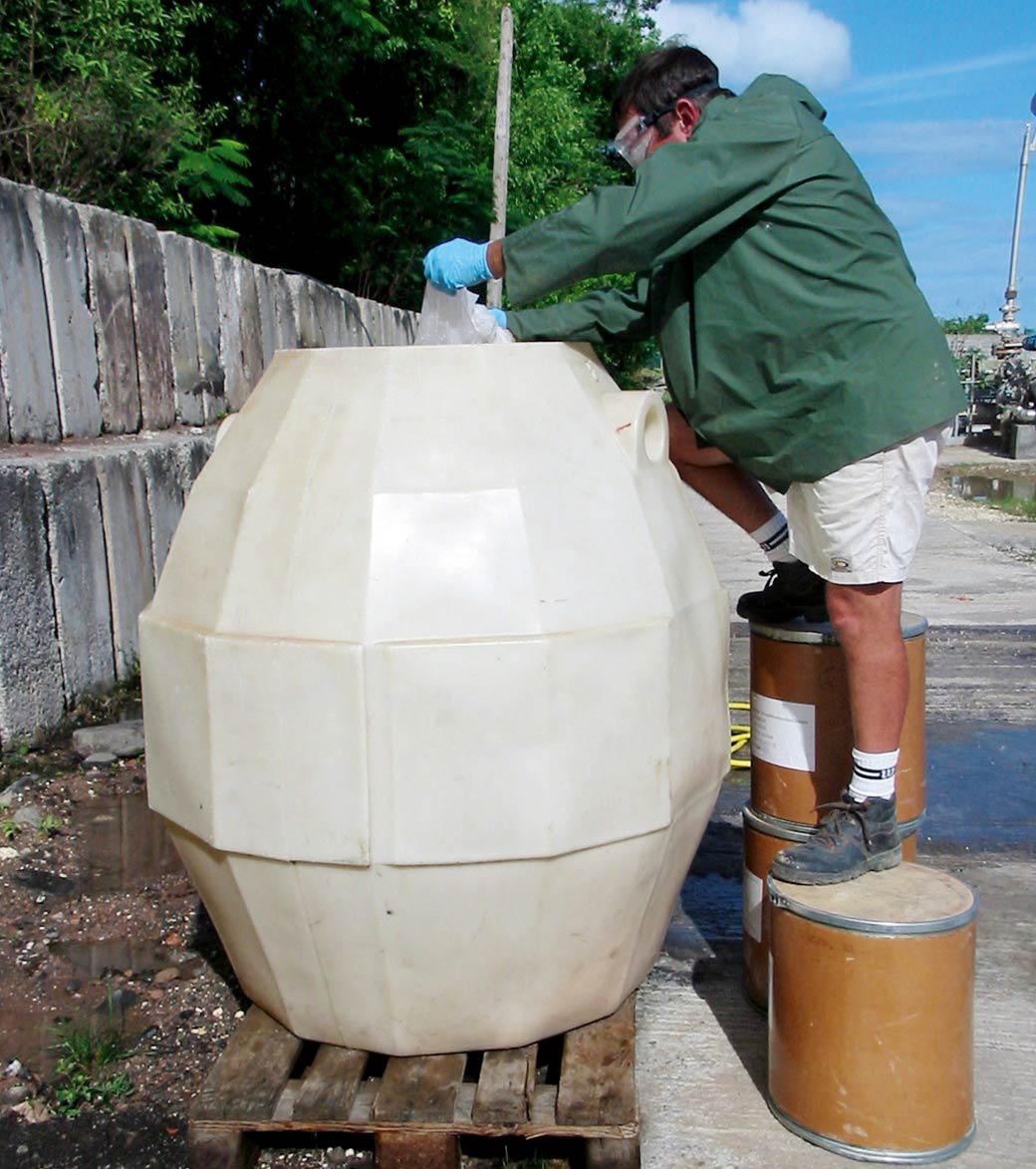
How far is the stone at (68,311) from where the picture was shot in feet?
15.1

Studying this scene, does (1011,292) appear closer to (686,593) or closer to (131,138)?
(131,138)

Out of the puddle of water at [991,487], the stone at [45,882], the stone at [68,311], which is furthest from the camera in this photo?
the puddle of water at [991,487]

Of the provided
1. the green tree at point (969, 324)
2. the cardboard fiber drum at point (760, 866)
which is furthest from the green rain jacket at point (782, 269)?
the green tree at point (969, 324)

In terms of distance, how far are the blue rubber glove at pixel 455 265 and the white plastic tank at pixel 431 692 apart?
1.17ft

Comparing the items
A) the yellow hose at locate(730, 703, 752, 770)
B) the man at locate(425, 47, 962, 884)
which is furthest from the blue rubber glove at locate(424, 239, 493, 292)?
the yellow hose at locate(730, 703, 752, 770)

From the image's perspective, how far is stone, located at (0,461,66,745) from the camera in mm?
3893

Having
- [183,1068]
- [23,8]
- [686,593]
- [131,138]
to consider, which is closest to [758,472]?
[686,593]

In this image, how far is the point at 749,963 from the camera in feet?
8.96

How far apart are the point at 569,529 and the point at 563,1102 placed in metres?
1.04

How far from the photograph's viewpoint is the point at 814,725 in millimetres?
2584

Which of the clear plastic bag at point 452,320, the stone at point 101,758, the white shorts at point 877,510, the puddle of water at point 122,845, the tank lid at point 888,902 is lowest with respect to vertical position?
the puddle of water at point 122,845

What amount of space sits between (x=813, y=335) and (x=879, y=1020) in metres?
1.31

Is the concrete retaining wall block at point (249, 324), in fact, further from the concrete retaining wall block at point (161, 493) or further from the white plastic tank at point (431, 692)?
the white plastic tank at point (431, 692)

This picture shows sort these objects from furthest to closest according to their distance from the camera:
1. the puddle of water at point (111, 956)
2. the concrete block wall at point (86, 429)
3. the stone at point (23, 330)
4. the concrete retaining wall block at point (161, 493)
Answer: the concrete retaining wall block at point (161, 493) → the stone at point (23, 330) → the concrete block wall at point (86, 429) → the puddle of water at point (111, 956)
